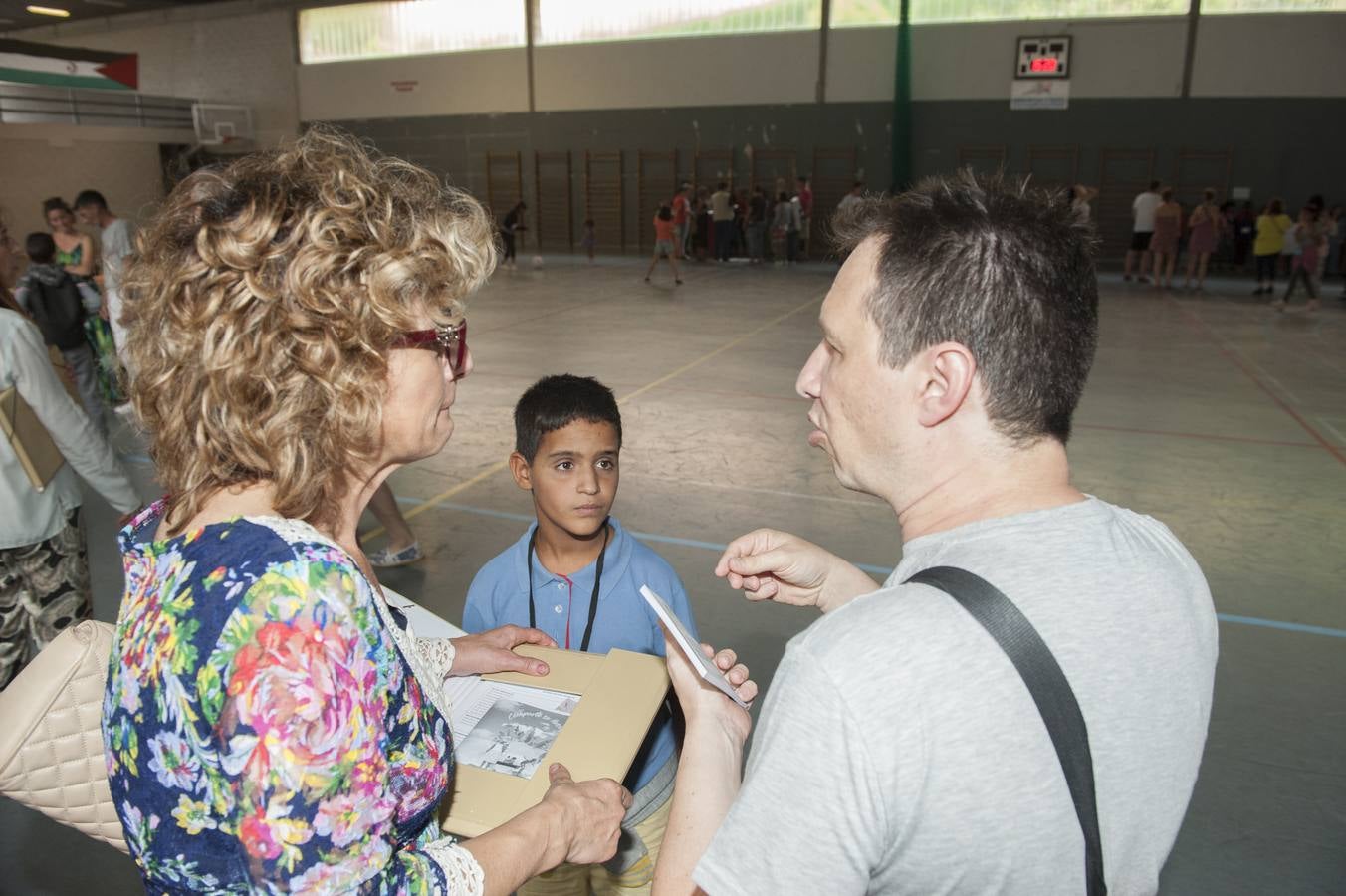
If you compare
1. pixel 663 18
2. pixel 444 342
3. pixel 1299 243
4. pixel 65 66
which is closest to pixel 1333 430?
pixel 444 342

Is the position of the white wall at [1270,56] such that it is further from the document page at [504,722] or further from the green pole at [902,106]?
the document page at [504,722]

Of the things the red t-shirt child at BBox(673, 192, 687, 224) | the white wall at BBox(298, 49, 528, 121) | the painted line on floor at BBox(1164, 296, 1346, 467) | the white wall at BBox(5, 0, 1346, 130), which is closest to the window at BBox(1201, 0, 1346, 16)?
the white wall at BBox(5, 0, 1346, 130)

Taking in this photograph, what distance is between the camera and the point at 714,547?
16.3 ft

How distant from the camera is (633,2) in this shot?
2070 cm

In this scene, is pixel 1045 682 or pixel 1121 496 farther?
pixel 1121 496

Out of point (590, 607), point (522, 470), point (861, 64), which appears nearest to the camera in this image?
point (590, 607)

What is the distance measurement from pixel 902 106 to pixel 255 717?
2032 cm

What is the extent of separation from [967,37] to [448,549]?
17971 millimetres

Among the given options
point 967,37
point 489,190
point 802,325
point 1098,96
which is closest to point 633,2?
point 489,190

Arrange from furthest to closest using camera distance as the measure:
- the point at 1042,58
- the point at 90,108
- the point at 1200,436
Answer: the point at 90,108
the point at 1042,58
the point at 1200,436

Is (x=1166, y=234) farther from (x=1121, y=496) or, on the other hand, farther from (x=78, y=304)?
(x=78, y=304)

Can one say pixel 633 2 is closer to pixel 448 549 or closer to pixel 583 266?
pixel 583 266

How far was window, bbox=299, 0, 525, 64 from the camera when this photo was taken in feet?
71.6

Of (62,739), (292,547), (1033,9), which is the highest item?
(1033,9)
